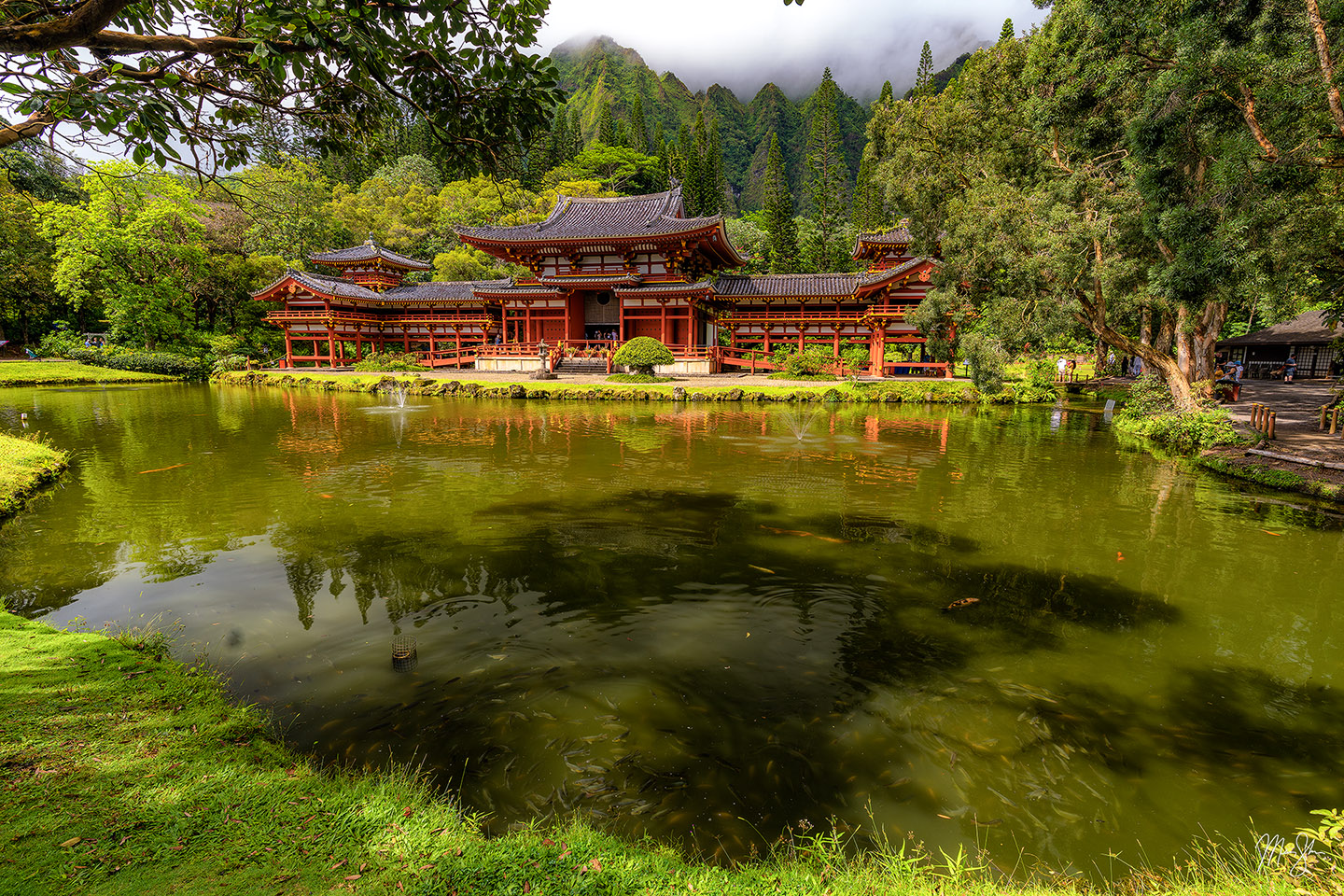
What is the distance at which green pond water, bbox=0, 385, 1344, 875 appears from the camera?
3.22 metres

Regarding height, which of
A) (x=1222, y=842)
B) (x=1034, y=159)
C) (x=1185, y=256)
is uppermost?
(x=1034, y=159)

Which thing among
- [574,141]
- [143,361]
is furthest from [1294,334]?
[143,361]

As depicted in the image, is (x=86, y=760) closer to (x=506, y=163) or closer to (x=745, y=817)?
(x=745, y=817)

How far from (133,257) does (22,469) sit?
29302mm

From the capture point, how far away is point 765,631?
496 cm

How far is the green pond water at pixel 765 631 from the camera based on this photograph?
3.22m

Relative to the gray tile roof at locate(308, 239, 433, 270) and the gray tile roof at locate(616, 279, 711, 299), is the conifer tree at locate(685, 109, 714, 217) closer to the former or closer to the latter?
the gray tile roof at locate(308, 239, 433, 270)

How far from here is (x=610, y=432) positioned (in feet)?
49.1

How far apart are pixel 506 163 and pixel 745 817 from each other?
4.90 meters

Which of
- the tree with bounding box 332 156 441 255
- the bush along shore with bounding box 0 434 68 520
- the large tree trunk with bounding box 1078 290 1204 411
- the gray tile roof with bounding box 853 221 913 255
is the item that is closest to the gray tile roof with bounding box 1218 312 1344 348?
the gray tile roof with bounding box 853 221 913 255

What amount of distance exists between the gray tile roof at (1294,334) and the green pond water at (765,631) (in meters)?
31.6

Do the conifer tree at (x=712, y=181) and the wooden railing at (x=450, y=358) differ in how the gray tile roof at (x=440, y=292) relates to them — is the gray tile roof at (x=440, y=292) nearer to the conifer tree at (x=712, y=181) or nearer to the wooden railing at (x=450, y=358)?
the wooden railing at (x=450, y=358)

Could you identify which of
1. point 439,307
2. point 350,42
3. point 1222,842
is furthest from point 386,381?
point 1222,842

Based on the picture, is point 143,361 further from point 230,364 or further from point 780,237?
point 780,237
